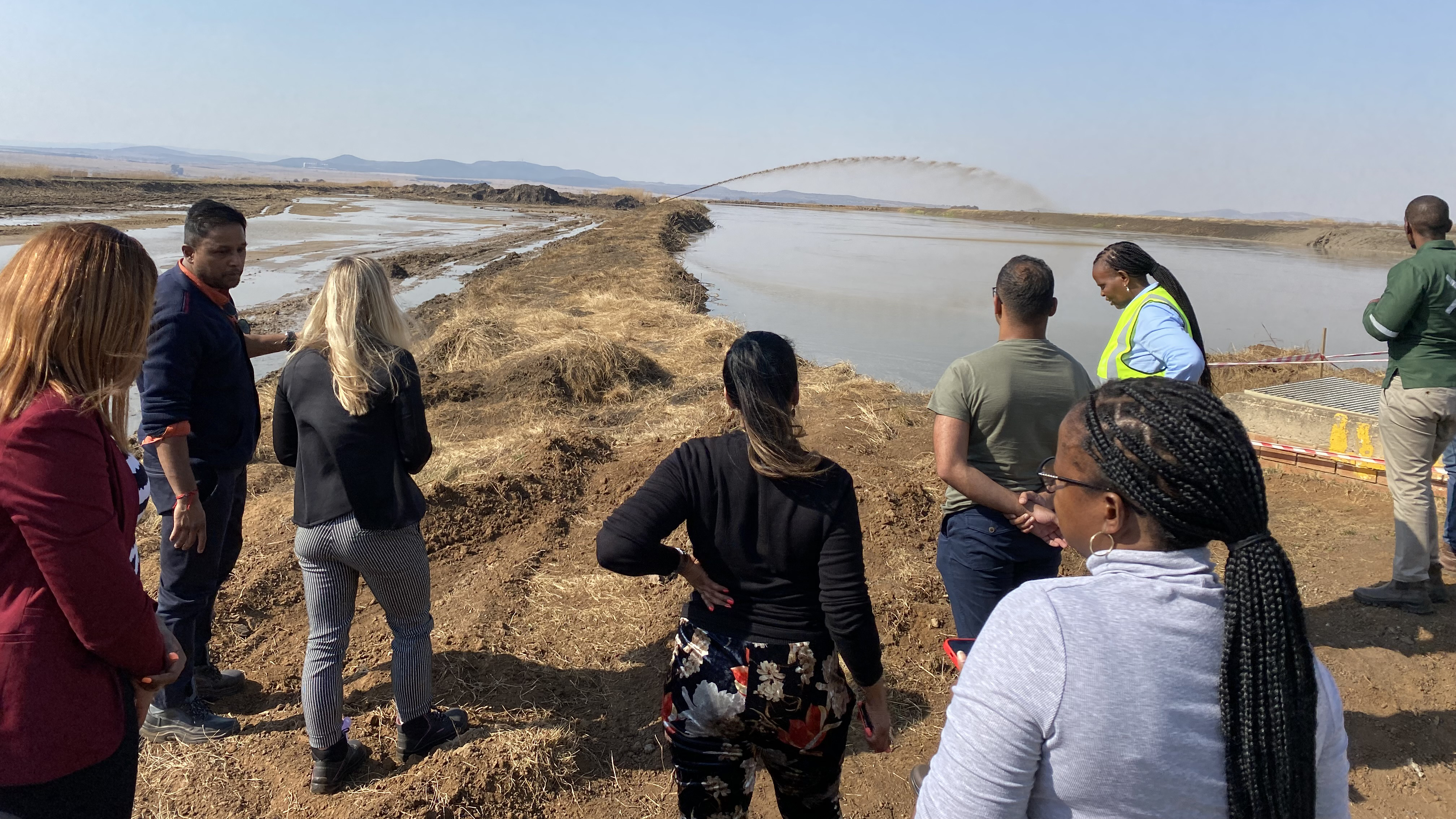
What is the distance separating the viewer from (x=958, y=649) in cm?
253

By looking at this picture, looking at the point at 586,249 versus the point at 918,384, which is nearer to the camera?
the point at 918,384

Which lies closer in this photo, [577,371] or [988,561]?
[988,561]

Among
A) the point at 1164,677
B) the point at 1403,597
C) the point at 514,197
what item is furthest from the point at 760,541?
the point at 514,197

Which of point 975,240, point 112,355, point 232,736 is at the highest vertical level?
point 975,240

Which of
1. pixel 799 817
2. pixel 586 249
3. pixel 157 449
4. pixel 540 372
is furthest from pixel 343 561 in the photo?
pixel 586 249

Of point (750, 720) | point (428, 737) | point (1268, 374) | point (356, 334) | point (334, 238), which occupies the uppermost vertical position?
point (334, 238)

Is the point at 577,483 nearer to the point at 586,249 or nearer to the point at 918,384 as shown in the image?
the point at 918,384

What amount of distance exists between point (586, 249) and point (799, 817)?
88.3 ft

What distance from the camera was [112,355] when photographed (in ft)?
5.91

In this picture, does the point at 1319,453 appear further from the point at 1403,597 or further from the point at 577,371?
the point at 577,371

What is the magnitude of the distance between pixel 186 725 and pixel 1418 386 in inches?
237

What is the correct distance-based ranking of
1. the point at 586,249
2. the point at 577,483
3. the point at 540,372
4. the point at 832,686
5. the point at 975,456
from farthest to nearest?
the point at 586,249
the point at 540,372
the point at 577,483
the point at 975,456
the point at 832,686

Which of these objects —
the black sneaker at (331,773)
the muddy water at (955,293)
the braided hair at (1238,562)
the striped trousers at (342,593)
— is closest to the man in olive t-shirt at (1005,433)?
the braided hair at (1238,562)

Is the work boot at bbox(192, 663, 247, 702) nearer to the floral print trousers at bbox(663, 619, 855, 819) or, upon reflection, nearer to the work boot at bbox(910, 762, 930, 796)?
the floral print trousers at bbox(663, 619, 855, 819)
